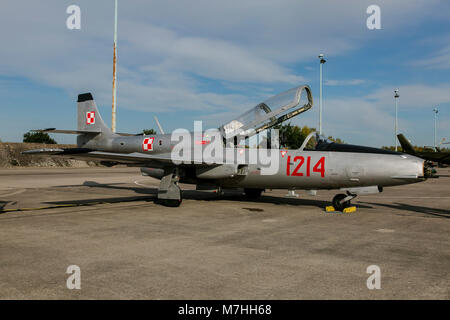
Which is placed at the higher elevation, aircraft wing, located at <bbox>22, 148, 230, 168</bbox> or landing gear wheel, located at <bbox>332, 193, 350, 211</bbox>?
aircraft wing, located at <bbox>22, 148, 230, 168</bbox>

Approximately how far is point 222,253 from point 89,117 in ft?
39.8

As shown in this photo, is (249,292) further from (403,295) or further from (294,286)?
(403,295)

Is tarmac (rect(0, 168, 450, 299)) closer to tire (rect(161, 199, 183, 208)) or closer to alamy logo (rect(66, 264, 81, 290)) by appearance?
alamy logo (rect(66, 264, 81, 290))

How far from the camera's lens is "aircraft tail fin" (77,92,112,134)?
51.0 ft

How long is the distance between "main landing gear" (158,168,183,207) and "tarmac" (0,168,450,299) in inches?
38.2

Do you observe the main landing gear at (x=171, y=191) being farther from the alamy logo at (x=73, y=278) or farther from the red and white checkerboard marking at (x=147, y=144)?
the alamy logo at (x=73, y=278)

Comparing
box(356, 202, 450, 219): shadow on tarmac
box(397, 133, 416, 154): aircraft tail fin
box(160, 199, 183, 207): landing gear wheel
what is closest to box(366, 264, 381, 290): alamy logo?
box(356, 202, 450, 219): shadow on tarmac

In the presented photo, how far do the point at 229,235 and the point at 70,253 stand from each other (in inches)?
116

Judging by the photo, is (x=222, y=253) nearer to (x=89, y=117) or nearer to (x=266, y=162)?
(x=266, y=162)

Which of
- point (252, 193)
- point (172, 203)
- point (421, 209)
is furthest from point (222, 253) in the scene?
Answer: point (421, 209)

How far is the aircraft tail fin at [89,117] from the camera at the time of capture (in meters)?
15.5

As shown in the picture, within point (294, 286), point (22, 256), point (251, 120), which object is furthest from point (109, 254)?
point (251, 120)

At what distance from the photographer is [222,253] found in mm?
5617

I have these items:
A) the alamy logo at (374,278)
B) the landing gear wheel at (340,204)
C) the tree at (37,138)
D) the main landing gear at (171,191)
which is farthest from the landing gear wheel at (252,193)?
the tree at (37,138)
